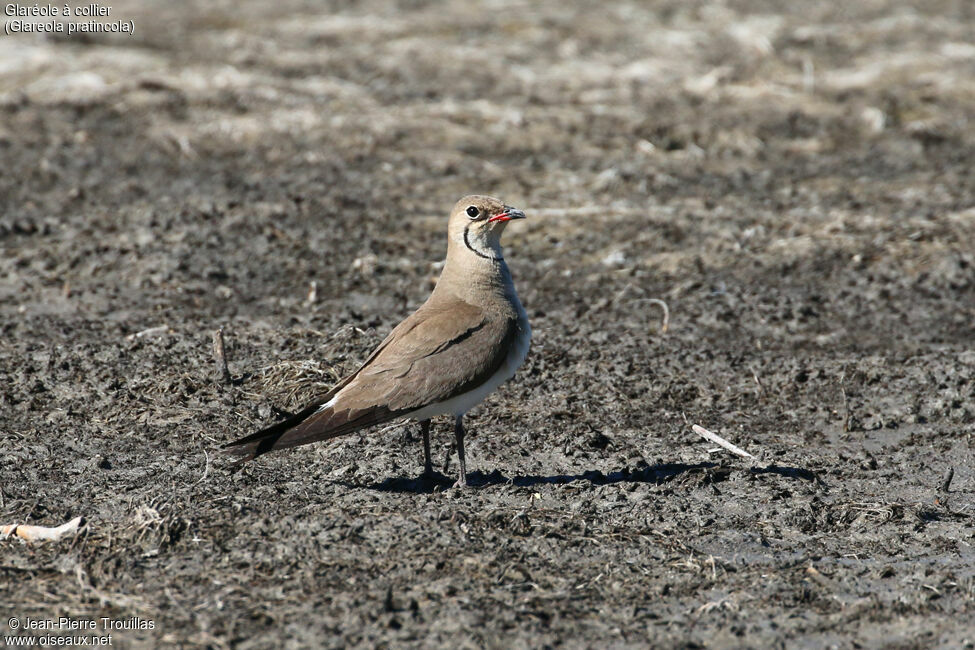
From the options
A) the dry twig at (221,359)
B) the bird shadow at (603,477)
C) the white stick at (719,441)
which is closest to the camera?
the bird shadow at (603,477)

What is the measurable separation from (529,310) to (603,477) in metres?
2.60

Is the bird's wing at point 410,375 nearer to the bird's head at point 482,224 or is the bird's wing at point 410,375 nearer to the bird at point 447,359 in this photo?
the bird at point 447,359

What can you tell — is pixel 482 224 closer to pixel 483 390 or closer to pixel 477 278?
pixel 477 278

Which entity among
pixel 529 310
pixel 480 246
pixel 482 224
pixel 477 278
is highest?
pixel 482 224

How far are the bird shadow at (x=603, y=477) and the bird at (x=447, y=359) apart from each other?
0.09 metres

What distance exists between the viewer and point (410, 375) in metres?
5.68

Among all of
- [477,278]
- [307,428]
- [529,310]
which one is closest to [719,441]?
[477,278]

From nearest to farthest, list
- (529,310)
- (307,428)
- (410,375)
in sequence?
(307,428) < (410,375) < (529,310)

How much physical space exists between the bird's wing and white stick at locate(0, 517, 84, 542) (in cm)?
75

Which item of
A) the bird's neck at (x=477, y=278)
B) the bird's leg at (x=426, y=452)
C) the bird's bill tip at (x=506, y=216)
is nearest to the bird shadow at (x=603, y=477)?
the bird's leg at (x=426, y=452)

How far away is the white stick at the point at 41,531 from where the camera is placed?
16.9ft

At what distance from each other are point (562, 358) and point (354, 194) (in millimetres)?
3737

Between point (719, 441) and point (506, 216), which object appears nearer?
point (506, 216)

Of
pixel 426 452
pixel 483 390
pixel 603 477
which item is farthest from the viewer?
pixel 603 477
